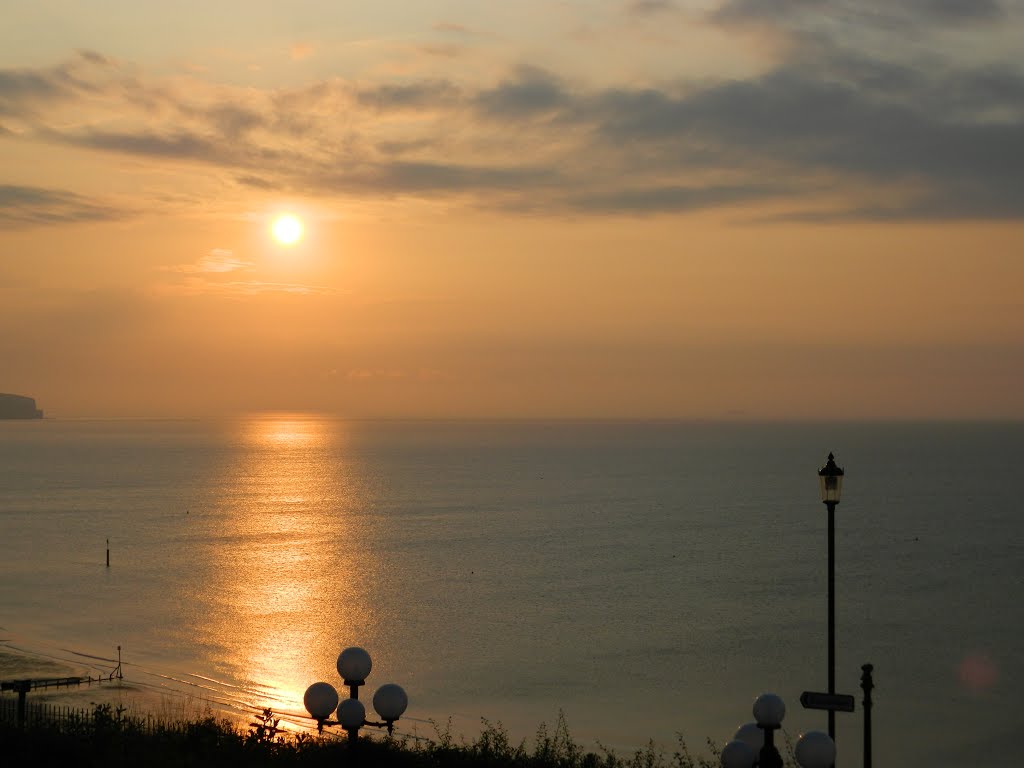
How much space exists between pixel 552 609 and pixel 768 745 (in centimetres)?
5292

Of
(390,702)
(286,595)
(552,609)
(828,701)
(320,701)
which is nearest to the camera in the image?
(390,702)

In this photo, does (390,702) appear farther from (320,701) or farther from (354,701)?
(320,701)

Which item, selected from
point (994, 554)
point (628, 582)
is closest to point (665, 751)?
point (628, 582)

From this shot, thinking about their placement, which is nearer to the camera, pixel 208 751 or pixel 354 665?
pixel 354 665

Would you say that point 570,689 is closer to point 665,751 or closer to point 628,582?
point 665,751

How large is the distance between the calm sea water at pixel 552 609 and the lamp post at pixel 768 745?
26.7m

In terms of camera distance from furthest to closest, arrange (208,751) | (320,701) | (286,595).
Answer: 1. (286,595)
2. (208,751)
3. (320,701)

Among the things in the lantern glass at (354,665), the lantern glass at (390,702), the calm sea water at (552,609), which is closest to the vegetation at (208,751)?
the lantern glass at (390,702)

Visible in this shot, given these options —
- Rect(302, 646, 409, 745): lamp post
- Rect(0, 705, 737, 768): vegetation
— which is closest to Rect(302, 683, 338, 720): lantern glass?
Rect(302, 646, 409, 745): lamp post

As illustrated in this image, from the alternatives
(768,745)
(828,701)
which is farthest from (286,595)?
(768,745)

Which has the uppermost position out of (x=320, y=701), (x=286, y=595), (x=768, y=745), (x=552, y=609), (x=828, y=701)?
(x=286, y=595)

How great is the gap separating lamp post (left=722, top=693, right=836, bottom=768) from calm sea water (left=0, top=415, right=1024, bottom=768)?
1052 inches

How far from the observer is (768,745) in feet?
46.4

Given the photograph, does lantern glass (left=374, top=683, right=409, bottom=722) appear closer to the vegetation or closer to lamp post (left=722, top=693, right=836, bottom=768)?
the vegetation
